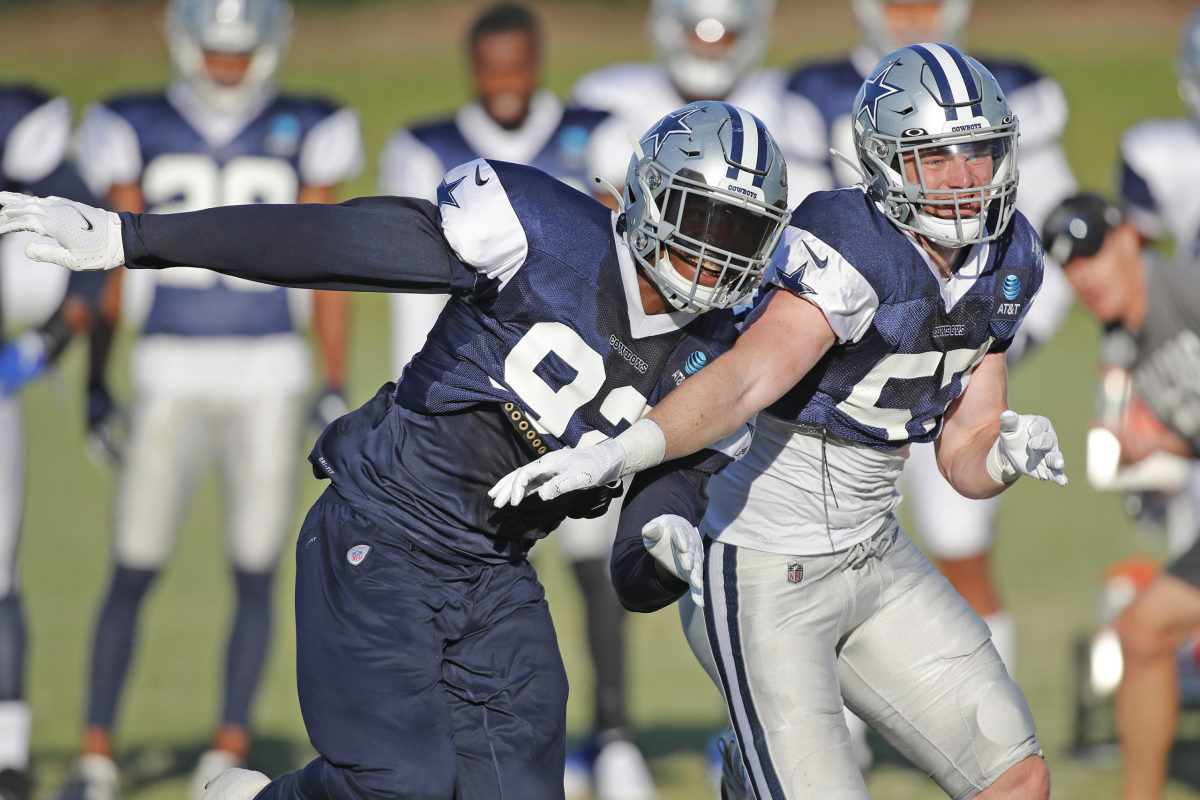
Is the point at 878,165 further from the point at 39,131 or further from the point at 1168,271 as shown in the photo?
the point at 39,131

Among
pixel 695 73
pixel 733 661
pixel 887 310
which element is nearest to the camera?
pixel 887 310

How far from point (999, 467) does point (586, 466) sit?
3.21ft

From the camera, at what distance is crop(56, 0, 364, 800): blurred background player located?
190 inches

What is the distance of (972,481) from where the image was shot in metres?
3.30

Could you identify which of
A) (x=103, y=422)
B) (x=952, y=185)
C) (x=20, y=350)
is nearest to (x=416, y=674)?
(x=952, y=185)

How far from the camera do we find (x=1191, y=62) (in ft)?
18.9

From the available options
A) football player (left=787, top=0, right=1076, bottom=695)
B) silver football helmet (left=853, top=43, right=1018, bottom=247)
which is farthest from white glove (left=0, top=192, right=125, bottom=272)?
football player (left=787, top=0, right=1076, bottom=695)

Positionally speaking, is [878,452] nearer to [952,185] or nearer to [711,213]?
[952,185]

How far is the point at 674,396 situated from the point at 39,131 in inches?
114

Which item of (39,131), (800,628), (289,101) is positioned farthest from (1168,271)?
(39,131)

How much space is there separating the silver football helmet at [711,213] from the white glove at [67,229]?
3.13 ft

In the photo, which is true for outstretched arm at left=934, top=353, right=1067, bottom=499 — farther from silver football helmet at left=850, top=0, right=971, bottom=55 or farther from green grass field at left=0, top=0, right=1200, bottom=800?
silver football helmet at left=850, top=0, right=971, bottom=55

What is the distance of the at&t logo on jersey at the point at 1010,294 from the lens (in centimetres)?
321

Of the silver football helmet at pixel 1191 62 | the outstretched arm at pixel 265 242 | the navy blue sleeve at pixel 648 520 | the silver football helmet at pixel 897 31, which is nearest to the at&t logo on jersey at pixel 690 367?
the navy blue sleeve at pixel 648 520
